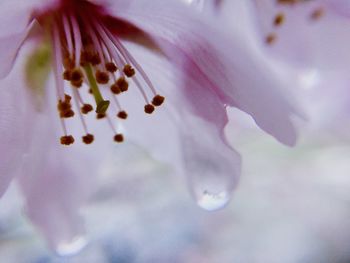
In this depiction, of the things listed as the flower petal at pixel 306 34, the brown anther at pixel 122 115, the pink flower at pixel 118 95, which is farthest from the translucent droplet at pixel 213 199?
the flower petal at pixel 306 34

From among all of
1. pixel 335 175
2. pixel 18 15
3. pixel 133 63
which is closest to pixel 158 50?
pixel 133 63

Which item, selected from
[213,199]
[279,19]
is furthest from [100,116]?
[279,19]

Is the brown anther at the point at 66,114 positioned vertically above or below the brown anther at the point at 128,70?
below

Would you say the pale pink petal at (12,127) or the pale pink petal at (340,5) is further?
the pale pink petal at (340,5)

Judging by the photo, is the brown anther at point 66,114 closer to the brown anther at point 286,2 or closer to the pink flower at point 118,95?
the pink flower at point 118,95

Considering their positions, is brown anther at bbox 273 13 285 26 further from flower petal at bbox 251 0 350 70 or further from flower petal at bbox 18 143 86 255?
flower petal at bbox 18 143 86 255

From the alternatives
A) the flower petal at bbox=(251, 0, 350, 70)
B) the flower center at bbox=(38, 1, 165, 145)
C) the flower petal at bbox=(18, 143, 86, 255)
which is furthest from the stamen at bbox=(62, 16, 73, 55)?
the flower petal at bbox=(251, 0, 350, 70)

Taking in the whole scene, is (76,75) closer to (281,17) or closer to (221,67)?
(221,67)
